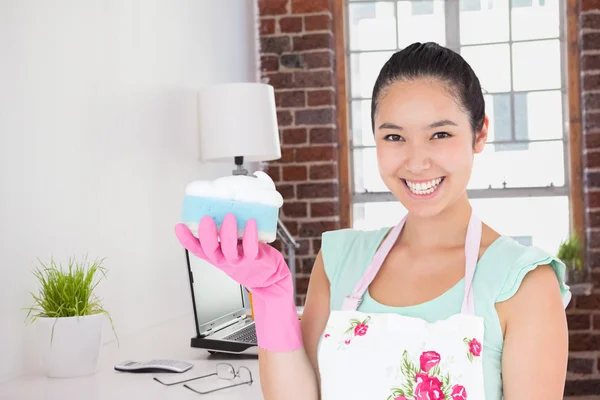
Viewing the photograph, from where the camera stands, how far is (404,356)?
1.15m

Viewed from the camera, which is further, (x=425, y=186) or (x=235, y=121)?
(x=235, y=121)

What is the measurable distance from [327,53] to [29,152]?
2.11 metres

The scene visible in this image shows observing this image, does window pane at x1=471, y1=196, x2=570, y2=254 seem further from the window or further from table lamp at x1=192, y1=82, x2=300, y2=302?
table lamp at x1=192, y1=82, x2=300, y2=302

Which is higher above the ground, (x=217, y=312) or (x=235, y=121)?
(x=235, y=121)

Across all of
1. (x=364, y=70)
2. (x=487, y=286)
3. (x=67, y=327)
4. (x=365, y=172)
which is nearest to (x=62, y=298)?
(x=67, y=327)

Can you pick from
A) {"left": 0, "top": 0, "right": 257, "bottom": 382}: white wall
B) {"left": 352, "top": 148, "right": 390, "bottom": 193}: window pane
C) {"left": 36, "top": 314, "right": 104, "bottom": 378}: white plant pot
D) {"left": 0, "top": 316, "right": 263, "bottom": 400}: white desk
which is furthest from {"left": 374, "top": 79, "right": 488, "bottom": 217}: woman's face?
{"left": 352, "top": 148, "right": 390, "bottom": 193}: window pane

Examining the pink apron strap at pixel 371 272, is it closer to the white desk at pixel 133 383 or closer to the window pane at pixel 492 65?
the white desk at pixel 133 383

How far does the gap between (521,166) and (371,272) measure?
2737 mm

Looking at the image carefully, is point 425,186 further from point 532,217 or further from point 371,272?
point 532,217

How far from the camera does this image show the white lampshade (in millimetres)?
2654

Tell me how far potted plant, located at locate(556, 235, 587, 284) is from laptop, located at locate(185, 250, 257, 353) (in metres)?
1.81

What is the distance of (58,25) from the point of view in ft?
6.54

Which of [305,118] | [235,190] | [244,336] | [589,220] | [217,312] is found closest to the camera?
[235,190]

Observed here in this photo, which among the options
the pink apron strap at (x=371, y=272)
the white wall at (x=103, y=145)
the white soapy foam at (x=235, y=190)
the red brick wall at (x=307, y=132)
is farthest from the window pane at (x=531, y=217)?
the white soapy foam at (x=235, y=190)
